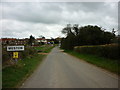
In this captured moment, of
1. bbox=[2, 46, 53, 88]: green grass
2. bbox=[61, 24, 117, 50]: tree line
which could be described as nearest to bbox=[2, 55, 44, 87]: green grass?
bbox=[2, 46, 53, 88]: green grass

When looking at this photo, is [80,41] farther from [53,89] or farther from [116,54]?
[53,89]

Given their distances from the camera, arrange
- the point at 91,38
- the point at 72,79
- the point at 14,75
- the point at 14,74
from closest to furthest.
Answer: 1. the point at 72,79
2. the point at 14,75
3. the point at 14,74
4. the point at 91,38

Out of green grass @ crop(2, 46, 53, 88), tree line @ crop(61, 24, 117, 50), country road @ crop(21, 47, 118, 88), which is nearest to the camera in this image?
country road @ crop(21, 47, 118, 88)

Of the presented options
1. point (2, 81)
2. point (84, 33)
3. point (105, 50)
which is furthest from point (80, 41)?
point (2, 81)

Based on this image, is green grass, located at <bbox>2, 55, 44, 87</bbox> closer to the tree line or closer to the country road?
the country road

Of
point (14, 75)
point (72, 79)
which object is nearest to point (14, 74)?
point (14, 75)

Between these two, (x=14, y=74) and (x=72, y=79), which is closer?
(x=72, y=79)

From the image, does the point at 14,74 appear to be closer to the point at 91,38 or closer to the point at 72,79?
the point at 72,79

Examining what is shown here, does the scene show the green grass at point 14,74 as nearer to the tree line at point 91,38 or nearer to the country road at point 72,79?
the country road at point 72,79

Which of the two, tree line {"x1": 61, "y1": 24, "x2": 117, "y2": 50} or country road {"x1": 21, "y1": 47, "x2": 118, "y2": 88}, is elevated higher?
tree line {"x1": 61, "y1": 24, "x2": 117, "y2": 50}

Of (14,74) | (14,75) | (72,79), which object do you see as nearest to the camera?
(72,79)

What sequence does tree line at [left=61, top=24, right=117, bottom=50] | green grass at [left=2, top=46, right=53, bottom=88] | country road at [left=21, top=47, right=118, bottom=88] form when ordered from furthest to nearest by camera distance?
tree line at [left=61, top=24, right=117, bottom=50] → green grass at [left=2, top=46, right=53, bottom=88] → country road at [left=21, top=47, right=118, bottom=88]

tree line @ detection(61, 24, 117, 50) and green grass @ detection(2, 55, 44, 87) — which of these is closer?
green grass @ detection(2, 55, 44, 87)

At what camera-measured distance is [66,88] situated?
23.7 feet
